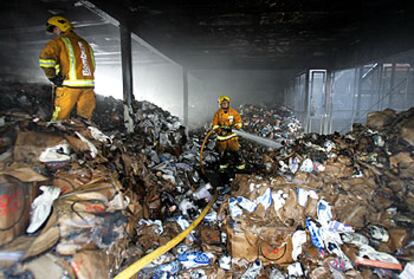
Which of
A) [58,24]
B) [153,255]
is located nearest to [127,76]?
[58,24]

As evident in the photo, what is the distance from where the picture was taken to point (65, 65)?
3.20 m

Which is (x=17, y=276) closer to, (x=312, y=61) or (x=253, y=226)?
(x=253, y=226)

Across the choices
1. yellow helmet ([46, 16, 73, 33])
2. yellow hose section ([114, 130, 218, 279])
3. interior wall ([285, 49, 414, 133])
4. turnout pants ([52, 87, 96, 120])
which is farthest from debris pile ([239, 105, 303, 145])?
yellow helmet ([46, 16, 73, 33])

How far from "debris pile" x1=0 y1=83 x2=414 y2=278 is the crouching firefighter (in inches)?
54.0

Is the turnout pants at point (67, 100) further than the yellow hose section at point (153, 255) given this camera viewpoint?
Yes

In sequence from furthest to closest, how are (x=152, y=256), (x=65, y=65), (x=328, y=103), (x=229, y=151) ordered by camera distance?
1. (x=328, y=103)
2. (x=229, y=151)
3. (x=65, y=65)
4. (x=152, y=256)

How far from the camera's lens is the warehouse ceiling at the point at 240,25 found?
425cm

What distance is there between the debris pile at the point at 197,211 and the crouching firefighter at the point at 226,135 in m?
1.37

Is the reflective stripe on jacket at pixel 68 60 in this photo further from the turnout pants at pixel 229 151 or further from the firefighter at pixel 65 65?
the turnout pants at pixel 229 151

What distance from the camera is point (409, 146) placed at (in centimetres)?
346

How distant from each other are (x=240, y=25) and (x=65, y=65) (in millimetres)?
3725

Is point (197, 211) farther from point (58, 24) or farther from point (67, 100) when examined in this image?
point (58, 24)

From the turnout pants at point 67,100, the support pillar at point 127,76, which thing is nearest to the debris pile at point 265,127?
the support pillar at point 127,76

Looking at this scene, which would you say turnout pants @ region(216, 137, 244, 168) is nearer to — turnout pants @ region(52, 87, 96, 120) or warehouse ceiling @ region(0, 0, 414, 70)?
warehouse ceiling @ region(0, 0, 414, 70)
